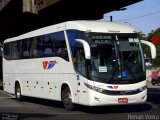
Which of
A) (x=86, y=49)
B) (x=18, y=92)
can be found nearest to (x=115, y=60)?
(x=86, y=49)

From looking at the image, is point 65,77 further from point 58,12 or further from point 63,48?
point 58,12

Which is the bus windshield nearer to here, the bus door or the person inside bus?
the bus door

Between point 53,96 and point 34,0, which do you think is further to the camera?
point 34,0

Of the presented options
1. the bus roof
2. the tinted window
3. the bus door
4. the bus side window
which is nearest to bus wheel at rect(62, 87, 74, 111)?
the bus door

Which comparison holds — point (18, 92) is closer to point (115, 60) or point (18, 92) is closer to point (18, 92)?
point (18, 92)

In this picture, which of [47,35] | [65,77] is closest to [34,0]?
[47,35]

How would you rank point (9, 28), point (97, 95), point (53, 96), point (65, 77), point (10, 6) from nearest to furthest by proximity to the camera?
point (97, 95) → point (65, 77) → point (53, 96) → point (10, 6) → point (9, 28)

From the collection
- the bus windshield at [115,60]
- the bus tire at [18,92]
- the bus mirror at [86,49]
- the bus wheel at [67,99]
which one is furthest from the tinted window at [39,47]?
the bus mirror at [86,49]

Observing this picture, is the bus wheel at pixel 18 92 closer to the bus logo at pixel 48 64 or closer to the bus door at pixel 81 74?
the bus logo at pixel 48 64

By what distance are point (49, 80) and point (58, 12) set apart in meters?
15.9

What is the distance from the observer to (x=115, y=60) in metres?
16.8

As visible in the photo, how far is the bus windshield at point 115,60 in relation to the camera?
16.5 m

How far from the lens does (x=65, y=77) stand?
1827 cm

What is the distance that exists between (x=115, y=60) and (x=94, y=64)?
77 centimetres
